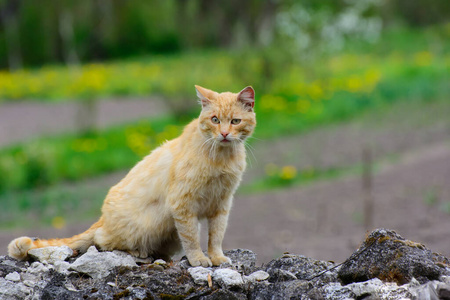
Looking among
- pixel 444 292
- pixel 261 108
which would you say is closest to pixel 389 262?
pixel 444 292

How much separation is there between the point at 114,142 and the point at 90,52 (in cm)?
1433

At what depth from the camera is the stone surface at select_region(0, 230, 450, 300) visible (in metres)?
3.20

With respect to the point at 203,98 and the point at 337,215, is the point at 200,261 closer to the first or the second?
the point at 203,98

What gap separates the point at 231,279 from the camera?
346cm

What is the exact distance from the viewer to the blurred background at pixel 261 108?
7.99 meters

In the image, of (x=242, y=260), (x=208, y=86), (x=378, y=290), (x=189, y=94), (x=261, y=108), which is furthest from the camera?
(x=208, y=86)

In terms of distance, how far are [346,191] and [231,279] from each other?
18.4 feet

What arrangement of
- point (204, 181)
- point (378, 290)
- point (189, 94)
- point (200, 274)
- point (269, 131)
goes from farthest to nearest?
point (189, 94)
point (269, 131)
point (204, 181)
point (200, 274)
point (378, 290)

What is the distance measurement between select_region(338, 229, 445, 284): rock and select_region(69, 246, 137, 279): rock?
1.40 metres

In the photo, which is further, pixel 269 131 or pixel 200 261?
pixel 269 131

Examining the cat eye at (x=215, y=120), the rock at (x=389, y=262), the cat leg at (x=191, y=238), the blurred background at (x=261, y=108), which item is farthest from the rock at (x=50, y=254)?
the rock at (x=389, y=262)

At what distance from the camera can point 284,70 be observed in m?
14.9

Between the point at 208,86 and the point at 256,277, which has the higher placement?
the point at 208,86

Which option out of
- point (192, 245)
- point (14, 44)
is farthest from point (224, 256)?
point (14, 44)
